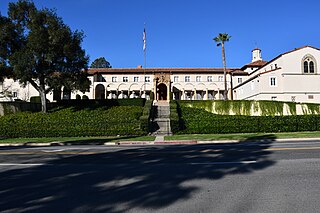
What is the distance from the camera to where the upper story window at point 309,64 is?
4481 cm

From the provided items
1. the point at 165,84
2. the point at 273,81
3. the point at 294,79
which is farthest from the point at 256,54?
the point at 165,84

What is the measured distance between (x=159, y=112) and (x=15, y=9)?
20.7m

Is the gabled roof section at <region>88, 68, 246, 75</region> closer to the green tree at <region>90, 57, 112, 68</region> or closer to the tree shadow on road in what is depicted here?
the green tree at <region>90, 57, 112, 68</region>

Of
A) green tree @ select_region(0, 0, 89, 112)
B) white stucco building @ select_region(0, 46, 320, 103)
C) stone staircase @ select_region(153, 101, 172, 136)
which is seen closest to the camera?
stone staircase @ select_region(153, 101, 172, 136)

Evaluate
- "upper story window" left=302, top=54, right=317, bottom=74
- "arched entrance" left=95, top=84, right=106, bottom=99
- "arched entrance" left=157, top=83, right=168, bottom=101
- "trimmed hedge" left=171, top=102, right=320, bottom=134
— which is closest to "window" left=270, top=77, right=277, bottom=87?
"upper story window" left=302, top=54, right=317, bottom=74

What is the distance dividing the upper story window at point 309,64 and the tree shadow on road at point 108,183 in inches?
1659

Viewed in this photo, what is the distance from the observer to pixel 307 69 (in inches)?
1769

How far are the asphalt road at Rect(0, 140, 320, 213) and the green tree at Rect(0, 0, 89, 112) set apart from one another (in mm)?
A: 23621

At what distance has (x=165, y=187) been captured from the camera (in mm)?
5473

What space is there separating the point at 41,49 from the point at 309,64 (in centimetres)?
4077

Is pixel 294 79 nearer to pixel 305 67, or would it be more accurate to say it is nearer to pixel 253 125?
pixel 305 67

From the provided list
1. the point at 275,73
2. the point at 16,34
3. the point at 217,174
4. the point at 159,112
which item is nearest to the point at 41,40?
the point at 16,34

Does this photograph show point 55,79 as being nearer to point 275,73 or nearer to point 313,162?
point 313,162

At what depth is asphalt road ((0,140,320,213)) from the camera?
4430 millimetres
